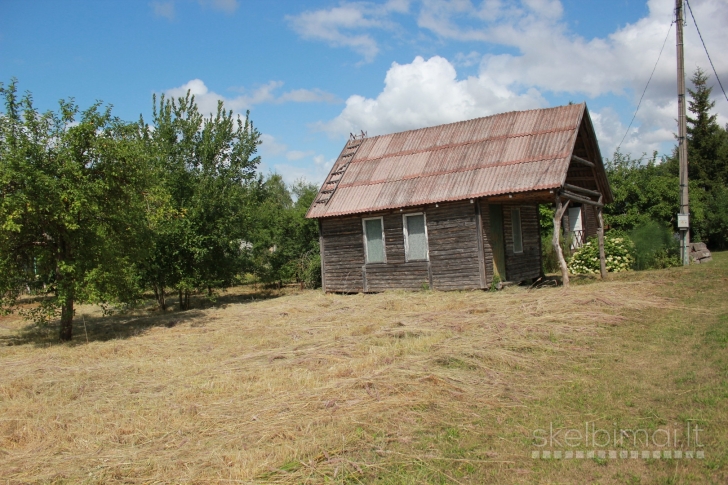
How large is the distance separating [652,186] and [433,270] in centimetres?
1337

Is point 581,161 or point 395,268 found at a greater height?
point 581,161

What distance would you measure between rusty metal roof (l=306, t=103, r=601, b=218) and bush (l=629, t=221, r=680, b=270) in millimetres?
5436

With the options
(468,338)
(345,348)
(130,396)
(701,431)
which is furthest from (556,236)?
(130,396)

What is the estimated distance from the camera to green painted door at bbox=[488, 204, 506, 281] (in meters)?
16.2

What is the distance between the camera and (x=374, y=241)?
17.6 m

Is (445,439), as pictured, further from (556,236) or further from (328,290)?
(328,290)

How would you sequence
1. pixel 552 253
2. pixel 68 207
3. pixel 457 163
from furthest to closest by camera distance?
pixel 552 253 < pixel 457 163 < pixel 68 207

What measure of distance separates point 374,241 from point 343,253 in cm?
128

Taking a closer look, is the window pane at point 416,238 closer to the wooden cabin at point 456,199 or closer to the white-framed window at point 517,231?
the wooden cabin at point 456,199

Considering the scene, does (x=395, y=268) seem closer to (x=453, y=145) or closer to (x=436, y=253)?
(x=436, y=253)

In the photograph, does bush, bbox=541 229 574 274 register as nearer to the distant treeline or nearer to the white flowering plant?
the white flowering plant

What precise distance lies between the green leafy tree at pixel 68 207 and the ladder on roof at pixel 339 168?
23.9 feet

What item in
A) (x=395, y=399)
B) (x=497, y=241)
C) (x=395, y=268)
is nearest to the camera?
(x=395, y=399)

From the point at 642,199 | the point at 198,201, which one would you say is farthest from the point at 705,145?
the point at 198,201
